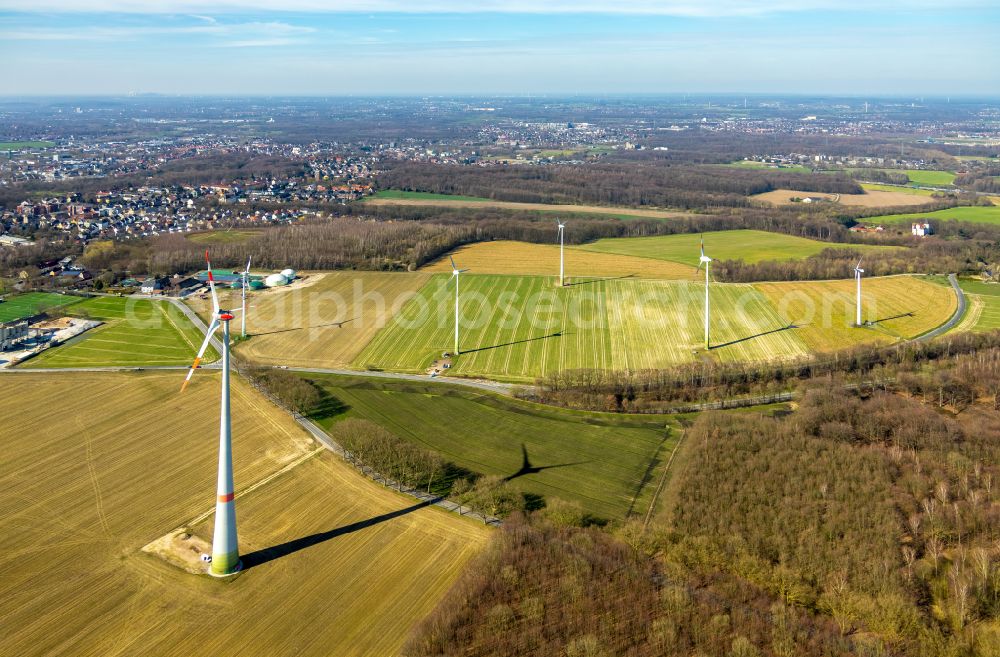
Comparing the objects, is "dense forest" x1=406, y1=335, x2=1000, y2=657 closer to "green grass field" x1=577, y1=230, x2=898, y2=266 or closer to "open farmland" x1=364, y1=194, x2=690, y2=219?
"green grass field" x1=577, y1=230, x2=898, y2=266

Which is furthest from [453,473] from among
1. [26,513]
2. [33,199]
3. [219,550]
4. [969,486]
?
[33,199]

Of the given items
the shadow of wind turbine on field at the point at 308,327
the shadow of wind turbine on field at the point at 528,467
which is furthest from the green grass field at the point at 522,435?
the shadow of wind turbine on field at the point at 308,327

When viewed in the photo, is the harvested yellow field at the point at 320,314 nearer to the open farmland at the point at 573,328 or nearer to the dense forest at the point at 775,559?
the open farmland at the point at 573,328

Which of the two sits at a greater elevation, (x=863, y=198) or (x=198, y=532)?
(x=863, y=198)

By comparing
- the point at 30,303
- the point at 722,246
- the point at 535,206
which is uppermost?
the point at 535,206

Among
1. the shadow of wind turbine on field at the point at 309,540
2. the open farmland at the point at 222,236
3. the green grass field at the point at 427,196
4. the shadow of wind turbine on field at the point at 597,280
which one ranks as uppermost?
the green grass field at the point at 427,196

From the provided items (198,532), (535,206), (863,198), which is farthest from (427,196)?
(198,532)

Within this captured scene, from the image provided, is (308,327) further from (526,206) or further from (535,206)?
(535,206)

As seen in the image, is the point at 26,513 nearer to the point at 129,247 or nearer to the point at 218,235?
the point at 129,247
